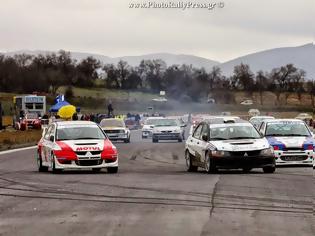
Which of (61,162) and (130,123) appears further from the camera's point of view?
(130,123)

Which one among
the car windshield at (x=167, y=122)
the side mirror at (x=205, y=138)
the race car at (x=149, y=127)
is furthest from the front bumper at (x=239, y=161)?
the race car at (x=149, y=127)

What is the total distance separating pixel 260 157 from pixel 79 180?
4924 mm

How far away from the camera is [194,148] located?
24203 mm

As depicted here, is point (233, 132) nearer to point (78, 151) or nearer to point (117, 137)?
point (78, 151)

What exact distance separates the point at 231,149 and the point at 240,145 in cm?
30

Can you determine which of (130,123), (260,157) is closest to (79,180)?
(260,157)

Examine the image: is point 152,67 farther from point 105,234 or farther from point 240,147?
point 105,234

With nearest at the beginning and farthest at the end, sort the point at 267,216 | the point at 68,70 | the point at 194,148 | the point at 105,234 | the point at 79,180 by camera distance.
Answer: the point at 105,234
the point at 267,216
the point at 79,180
the point at 194,148
the point at 68,70

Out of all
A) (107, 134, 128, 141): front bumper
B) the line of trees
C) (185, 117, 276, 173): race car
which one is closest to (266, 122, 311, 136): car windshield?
(185, 117, 276, 173): race car

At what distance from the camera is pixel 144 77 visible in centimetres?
16325

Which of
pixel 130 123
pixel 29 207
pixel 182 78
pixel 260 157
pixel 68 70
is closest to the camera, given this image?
pixel 29 207

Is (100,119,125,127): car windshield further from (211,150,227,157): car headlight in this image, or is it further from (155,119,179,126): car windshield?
(211,150,227,157): car headlight

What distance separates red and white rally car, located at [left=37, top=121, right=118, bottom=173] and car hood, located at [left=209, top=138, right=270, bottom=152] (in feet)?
9.28

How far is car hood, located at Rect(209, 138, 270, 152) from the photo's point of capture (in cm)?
2239
